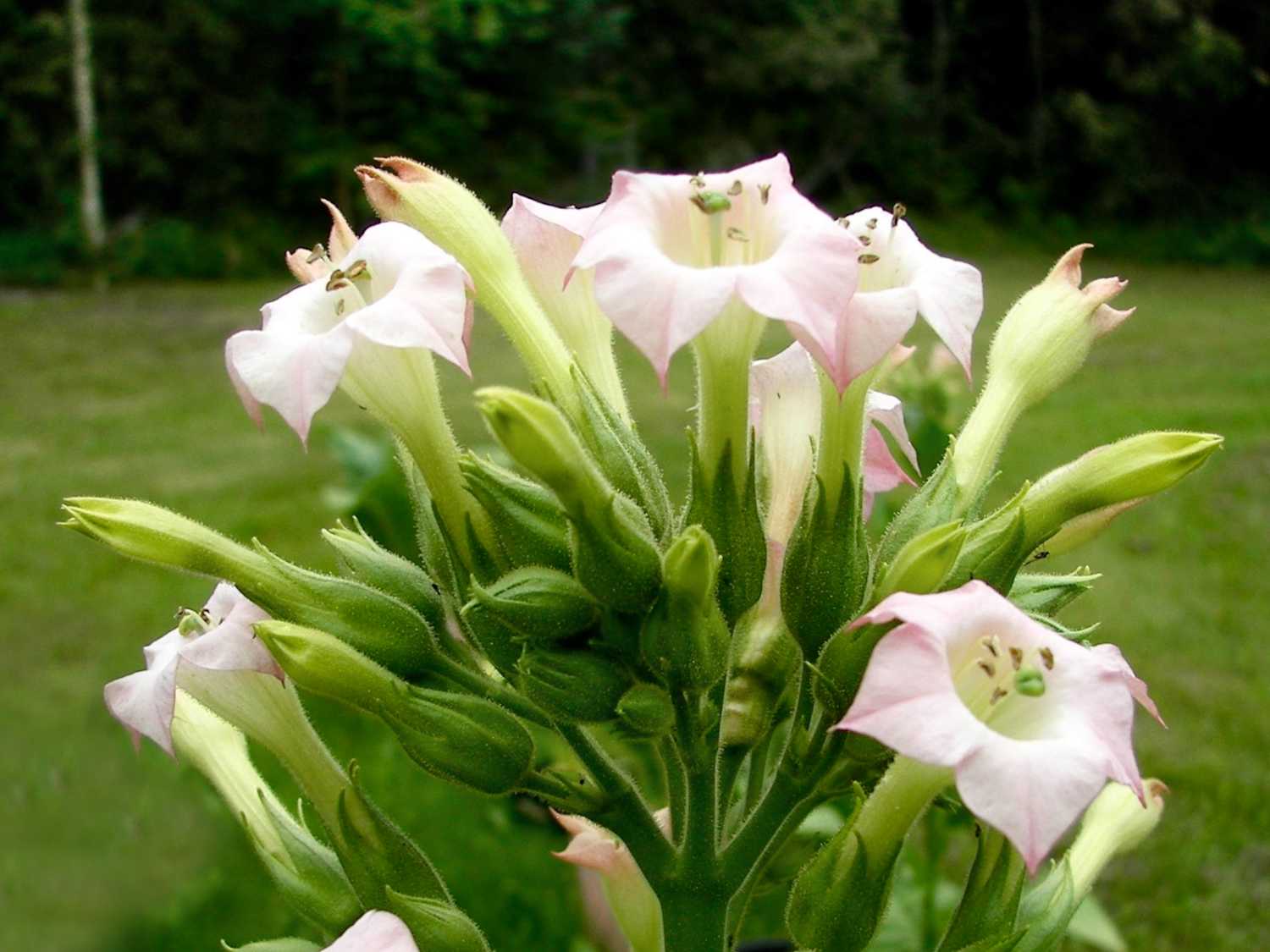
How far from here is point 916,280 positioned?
738mm

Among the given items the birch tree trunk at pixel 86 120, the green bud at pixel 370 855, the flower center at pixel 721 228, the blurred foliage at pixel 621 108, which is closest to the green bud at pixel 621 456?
the flower center at pixel 721 228

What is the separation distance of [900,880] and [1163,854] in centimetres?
98

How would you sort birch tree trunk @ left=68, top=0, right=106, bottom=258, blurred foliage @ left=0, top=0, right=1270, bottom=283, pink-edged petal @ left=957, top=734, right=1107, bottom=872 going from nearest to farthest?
pink-edged petal @ left=957, top=734, right=1107, bottom=872 → birch tree trunk @ left=68, top=0, right=106, bottom=258 → blurred foliage @ left=0, top=0, right=1270, bottom=283

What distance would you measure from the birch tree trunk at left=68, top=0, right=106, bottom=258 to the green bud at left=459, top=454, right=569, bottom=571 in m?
10.3

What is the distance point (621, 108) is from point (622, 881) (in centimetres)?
1210

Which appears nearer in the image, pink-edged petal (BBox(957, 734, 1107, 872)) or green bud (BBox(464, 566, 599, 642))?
pink-edged petal (BBox(957, 734, 1107, 872))

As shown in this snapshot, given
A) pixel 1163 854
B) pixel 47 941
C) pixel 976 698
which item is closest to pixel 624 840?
pixel 976 698

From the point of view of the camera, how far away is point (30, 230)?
1063cm

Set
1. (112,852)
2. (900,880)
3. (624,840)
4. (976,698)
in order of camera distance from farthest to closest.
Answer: (900,880), (112,852), (624,840), (976,698)

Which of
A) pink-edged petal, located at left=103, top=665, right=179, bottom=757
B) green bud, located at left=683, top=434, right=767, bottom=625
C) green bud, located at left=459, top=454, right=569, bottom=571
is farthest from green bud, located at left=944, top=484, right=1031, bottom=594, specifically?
pink-edged petal, located at left=103, top=665, right=179, bottom=757

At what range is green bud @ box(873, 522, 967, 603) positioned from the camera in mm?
736

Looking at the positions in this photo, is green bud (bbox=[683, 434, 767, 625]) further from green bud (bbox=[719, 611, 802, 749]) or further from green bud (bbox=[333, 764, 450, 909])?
green bud (bbox=[333, 764, 450, 909])

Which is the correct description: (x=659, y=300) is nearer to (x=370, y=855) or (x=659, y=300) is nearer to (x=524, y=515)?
Result: (x=524, y=515)

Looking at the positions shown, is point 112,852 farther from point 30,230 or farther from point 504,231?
point 30,230
